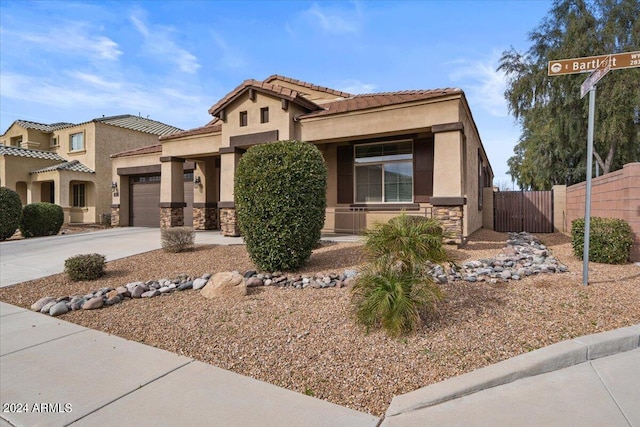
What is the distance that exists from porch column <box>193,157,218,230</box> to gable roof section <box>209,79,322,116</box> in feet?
11.6

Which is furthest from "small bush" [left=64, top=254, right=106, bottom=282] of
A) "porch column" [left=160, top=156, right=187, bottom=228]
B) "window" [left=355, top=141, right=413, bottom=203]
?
"window" [left=355, top=141, right=413, bottom=203]

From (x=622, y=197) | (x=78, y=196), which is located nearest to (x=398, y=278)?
(x=622, y=197)

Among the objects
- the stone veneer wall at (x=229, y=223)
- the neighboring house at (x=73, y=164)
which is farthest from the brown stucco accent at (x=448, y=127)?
the neighboring house at (x=73, y=164)

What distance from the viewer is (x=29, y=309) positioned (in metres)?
5.74

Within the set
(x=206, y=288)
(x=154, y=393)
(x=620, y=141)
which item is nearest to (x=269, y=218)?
(x=206, y=288)

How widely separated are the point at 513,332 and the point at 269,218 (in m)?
4.11

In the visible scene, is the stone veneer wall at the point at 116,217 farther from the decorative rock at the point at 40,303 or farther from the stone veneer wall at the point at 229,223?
the decorative rock at the point at 40,303

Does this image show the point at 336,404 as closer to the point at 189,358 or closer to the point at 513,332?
the point at 189,358

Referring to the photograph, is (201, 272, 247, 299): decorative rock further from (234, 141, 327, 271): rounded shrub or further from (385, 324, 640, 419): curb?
(385, 324, 640, 419): curb

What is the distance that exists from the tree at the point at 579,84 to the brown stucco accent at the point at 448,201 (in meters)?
11.0

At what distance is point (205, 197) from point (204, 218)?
3.05 feet

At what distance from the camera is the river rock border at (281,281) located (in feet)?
18.2

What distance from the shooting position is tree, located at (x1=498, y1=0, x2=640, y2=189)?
15.3m

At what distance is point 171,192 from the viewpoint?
14688mm
